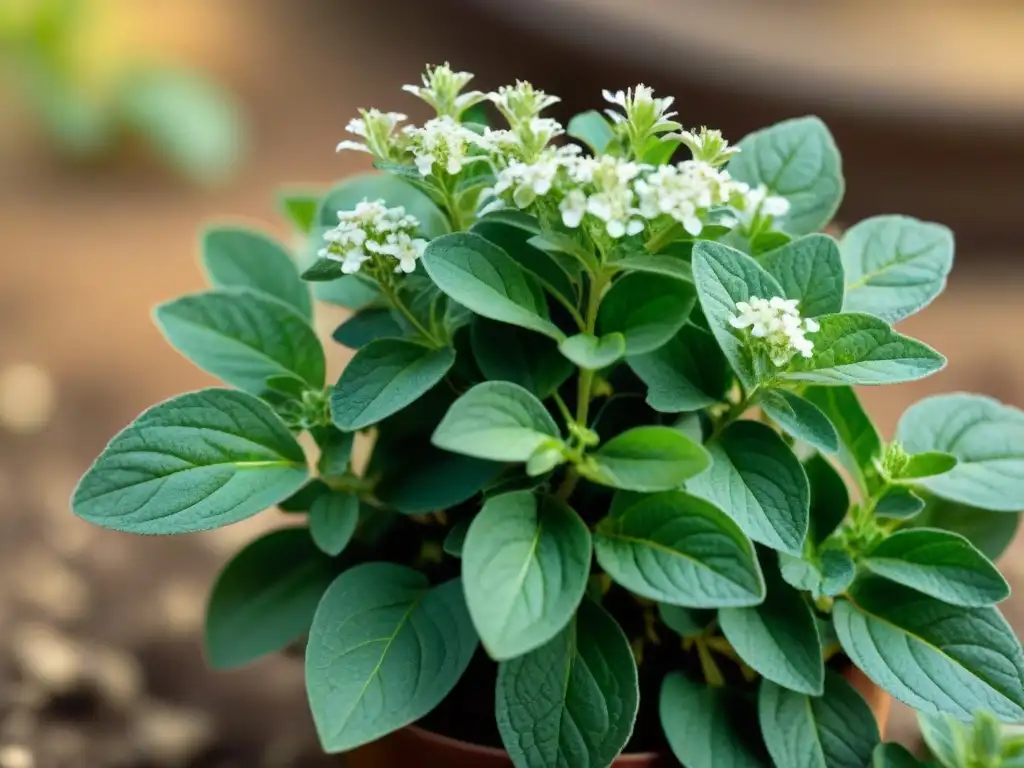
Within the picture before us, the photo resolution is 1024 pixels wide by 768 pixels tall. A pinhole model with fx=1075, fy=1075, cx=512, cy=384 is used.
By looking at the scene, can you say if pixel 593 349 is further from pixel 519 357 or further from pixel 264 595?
pixel 264 595

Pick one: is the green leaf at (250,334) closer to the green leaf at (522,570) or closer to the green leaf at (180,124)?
the green leaf at (522,570)

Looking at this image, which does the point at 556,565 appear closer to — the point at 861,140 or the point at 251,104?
the point at 861,140

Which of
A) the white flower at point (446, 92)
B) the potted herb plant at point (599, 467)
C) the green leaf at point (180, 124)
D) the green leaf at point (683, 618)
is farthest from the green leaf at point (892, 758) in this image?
the green leaf at point (180, 124)

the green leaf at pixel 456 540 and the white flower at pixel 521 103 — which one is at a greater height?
the white flower at pixel 521 103

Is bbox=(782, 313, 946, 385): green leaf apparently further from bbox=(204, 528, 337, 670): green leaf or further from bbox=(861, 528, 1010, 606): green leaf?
bbox=(204, 528, 337, 670): green leaf

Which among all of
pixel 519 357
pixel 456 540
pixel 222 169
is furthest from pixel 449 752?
pixel 222 169

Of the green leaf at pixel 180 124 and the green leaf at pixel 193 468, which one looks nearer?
the green leaf at pixel 193 468
